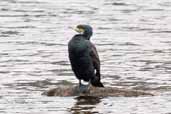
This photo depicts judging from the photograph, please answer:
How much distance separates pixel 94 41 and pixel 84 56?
33.3ft

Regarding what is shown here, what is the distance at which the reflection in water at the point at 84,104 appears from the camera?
1606 cm

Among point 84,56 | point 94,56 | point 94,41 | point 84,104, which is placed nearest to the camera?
point 84,104

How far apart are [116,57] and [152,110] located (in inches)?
300

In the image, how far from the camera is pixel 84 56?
17.1 metres

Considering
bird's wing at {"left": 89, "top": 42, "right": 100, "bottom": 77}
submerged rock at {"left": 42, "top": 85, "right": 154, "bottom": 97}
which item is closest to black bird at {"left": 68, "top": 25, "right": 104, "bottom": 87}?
bird's wing at {"left": 89, "top": 42, "right": 100, "bottom": 77}

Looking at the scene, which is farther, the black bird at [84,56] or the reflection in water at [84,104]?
the black bird at [84,56]

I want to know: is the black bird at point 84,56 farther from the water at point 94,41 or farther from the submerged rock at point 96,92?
the water at point 94,41

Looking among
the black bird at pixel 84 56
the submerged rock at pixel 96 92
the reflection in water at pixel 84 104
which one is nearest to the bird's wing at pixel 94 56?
the black bird at pixel 84 56

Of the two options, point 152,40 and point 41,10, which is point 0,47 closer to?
point 152,40

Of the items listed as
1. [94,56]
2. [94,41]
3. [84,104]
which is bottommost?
[94,41]

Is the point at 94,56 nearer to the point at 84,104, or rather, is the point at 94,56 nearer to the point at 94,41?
the point at 84,104

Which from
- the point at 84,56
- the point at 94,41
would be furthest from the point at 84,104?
the point at 94,41

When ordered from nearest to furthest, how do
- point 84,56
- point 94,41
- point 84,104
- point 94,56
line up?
point 84,104, point 84,56, point 94,56, point 94,41

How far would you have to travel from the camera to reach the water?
1675 cm
